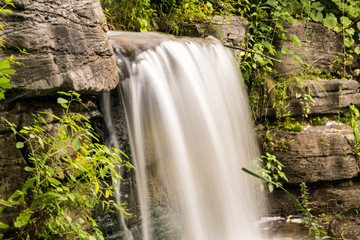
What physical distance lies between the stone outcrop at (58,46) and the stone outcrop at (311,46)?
2852 millimetres

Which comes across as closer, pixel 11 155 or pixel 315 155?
pixel 11 155

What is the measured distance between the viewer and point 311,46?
17.2 feet

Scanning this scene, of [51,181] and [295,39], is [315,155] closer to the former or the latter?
[295,39]

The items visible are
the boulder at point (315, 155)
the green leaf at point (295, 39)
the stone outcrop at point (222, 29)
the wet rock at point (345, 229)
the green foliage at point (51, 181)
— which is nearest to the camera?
the green foliage at point (51, 181)

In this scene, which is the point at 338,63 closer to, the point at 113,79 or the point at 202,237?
the point at 202,237

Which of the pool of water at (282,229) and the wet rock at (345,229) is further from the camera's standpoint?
the pool of water at (282,229)

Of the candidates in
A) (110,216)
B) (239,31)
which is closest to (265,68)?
(239,31)

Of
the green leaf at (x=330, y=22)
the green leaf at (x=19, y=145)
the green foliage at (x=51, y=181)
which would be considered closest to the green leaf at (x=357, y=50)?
the green leaf at (x=330, y=22)

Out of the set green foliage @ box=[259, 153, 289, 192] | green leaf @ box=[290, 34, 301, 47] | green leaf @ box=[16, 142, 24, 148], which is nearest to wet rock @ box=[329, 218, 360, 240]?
green foliage @ box=[259, 153, 289, 192]

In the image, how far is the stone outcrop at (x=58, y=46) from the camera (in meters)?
2.31

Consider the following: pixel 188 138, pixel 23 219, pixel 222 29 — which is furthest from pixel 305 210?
pixel 222 29

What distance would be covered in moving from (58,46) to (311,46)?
374 centimetres

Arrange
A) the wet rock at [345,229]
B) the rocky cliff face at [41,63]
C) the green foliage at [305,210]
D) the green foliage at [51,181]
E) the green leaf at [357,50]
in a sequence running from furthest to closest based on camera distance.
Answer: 1. the green leaf at [357,50]
2. the wet rock at [345,229]
3. the rocky cliff face at [41,63]
4. the green foliage at [51,181]
5. the green foliage at [305,210]

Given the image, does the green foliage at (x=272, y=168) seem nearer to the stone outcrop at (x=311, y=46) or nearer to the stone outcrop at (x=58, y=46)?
the stone outcrop at (x=311, y=46)
